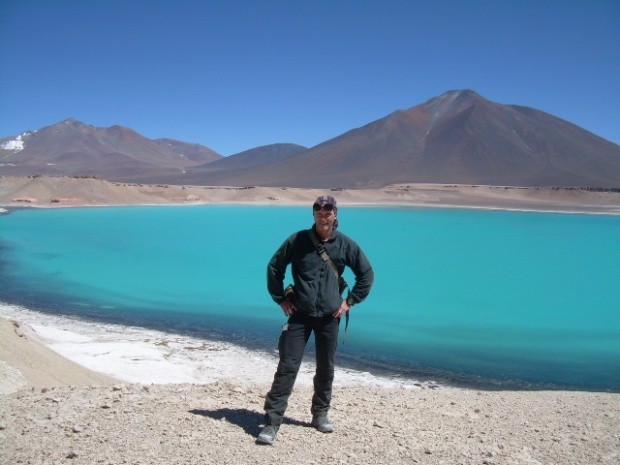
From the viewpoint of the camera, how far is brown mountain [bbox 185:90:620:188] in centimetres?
8856

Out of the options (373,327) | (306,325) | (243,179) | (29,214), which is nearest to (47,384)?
(306,325)

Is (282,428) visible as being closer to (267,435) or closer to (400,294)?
(267,435)

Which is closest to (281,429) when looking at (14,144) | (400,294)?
(400,294)

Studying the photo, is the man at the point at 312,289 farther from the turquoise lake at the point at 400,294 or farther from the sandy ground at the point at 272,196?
the sandy ground at the point at 272,196

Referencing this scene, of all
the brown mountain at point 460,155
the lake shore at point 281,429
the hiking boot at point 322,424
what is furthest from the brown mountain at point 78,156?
the hiking boot at point 322,424

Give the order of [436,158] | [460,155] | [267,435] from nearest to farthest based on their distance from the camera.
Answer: [267,435] < [436,158] < [460,155]

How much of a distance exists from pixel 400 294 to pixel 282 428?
933 cm

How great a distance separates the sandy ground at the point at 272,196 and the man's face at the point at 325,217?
3891cm

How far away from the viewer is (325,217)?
3057mm

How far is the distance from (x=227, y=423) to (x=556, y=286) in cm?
1255

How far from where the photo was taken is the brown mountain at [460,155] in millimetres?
88562

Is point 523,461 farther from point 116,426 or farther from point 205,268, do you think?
point 205,268

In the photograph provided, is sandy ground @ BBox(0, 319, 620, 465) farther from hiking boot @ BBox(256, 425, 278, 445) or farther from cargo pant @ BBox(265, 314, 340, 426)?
cargo pant @ BBox(265, 314, 340, 426)

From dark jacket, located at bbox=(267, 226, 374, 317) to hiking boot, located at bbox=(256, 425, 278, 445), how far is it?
611mm
